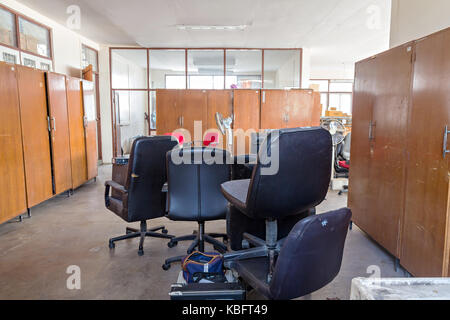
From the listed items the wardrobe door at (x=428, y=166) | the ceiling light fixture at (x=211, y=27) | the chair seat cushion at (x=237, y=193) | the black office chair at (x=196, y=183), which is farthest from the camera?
the ceiling light fixture at (x=211, y=27)

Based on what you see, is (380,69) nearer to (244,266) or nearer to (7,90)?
(244,266)

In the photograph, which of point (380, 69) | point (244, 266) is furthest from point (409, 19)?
point (244, 266)

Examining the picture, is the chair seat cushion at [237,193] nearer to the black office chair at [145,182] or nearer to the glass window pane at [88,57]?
the black office chair at [145,182]

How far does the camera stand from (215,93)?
715 centimetres

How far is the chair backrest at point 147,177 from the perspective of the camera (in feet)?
8.61

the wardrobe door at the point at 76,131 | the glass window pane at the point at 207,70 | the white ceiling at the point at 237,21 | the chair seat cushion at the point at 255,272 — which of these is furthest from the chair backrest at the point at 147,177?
the glass window pane at the point at 207,70

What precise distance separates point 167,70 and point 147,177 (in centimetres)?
760

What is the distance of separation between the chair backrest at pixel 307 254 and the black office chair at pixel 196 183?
120cm

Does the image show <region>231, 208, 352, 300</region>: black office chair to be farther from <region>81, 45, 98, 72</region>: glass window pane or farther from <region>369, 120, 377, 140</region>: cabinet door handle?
<region>81, 45, 98, 72</region>: glass window pane

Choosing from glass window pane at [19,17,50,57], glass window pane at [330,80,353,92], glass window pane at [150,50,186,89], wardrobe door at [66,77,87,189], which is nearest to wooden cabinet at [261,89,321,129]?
glass window pane at [150,50,186,89]

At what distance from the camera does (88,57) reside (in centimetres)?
757

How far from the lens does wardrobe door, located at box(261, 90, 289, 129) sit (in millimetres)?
7090

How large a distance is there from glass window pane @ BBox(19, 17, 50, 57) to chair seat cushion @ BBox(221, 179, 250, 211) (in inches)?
196

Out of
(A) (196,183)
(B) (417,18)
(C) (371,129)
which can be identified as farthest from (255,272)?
(B) (417,18)
